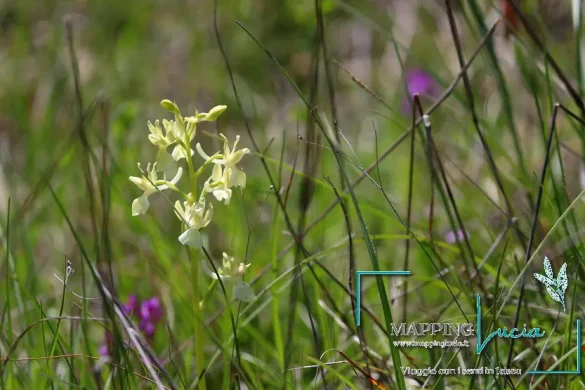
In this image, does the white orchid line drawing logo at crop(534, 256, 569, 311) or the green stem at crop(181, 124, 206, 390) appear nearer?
the green stem at crop(181, 124, 206, 390)

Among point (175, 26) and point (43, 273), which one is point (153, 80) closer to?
point (175, 26)

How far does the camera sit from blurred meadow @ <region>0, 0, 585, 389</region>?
106 cm

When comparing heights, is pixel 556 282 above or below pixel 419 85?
above

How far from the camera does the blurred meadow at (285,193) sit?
1.06 meters

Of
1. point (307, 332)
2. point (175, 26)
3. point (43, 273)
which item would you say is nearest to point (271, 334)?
point (307, 332)

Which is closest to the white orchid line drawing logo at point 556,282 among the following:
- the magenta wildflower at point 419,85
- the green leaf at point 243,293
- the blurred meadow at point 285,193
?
the blurred meadow at point 285,193

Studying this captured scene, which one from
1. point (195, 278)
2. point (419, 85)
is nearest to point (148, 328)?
point (195, 278)

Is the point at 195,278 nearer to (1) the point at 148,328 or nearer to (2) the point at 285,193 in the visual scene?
Answer: (1) the point at 148,328

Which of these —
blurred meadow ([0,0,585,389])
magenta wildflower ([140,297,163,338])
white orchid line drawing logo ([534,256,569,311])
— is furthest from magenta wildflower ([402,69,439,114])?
white orchid line drawing logo ([534,256,569,311])

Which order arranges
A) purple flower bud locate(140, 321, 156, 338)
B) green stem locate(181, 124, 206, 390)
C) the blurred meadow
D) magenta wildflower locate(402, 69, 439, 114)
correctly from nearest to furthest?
green stem locate(181, 124, 206, 390) < the blurred meadow < purple flower bud locate(140, 321, 156, 338) < magenta wildflower locate(402, 69, 439, 114)

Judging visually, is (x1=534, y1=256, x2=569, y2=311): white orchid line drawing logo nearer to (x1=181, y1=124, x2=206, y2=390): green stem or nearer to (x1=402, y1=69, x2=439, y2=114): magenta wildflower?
(x1=181, y1=124, x2=206, y2=390): green stem

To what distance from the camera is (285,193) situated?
5.73 ft

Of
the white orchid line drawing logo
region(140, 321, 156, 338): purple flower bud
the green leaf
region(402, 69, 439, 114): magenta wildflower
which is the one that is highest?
the white orchid line drawing logo

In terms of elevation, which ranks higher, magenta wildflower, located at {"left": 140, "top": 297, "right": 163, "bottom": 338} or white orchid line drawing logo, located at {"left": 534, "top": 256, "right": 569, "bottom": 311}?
white orchid line drawing logo, located at {"left": 534, "top": 256, "right": 569, "bottom": 311}
